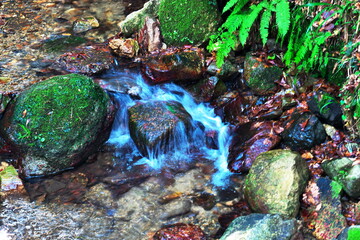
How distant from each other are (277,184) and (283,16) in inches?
107

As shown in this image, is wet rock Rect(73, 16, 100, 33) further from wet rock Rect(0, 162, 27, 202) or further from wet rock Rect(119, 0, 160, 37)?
wet rock Rect(0, 162, 27, 202)

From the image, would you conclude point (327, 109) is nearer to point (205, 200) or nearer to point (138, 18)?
point (205, 200)

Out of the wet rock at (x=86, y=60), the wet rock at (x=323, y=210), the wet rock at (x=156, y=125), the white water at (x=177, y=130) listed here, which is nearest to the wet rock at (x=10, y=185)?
the white water at (x=177, y=130)

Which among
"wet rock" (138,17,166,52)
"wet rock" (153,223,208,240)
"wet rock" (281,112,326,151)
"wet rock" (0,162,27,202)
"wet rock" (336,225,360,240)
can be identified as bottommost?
"wet rock" (153,223,208,240)

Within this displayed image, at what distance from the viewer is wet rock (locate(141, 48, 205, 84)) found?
7074 millimetres

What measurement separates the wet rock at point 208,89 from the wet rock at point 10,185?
3.54 meters

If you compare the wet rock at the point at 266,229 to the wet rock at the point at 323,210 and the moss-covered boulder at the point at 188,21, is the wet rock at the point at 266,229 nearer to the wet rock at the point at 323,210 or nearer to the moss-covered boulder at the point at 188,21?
the wet rock at the point at 323,210

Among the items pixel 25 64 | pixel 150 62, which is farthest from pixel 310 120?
pixel 25 64

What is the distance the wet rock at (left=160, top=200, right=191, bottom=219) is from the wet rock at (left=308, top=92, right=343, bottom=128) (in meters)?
2.53

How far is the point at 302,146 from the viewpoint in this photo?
5.66 meters

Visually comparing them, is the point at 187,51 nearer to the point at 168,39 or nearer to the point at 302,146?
the point at 168,39

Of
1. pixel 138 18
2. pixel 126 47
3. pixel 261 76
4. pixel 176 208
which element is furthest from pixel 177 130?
pixel 138 18

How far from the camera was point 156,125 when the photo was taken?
240 inches

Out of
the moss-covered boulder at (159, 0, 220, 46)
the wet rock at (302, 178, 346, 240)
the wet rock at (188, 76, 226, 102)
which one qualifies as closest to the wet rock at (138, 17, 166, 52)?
the moss-covered boulder at (159, 0, 220, 46)
